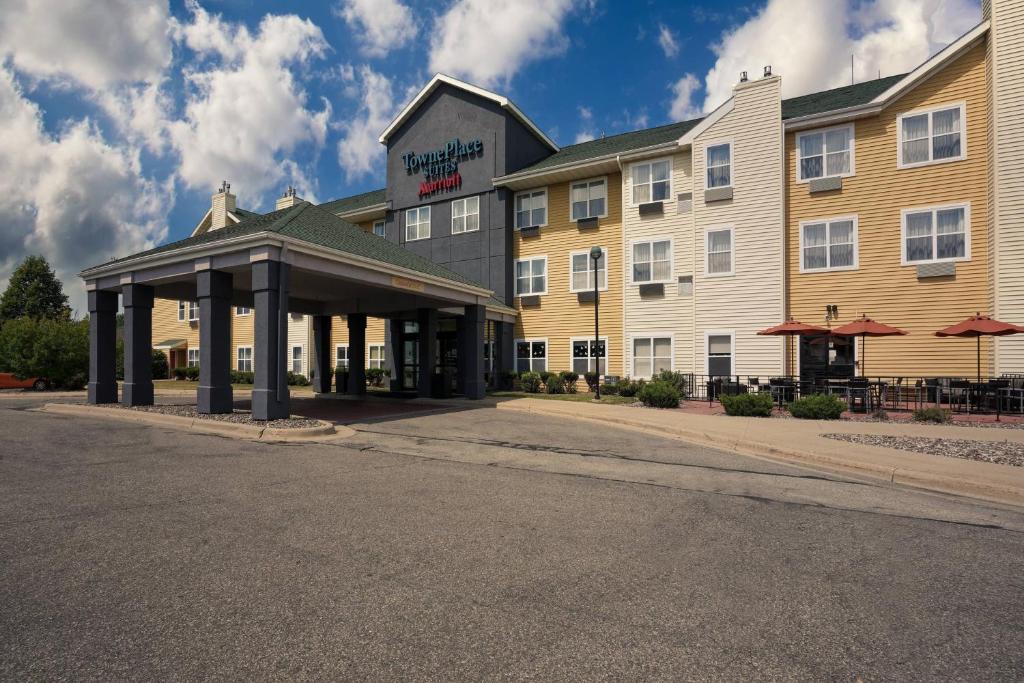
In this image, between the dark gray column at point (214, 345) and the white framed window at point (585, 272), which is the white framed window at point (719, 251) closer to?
the white framed window at point (585, 272)

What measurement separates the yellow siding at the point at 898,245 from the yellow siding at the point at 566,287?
7.34 m

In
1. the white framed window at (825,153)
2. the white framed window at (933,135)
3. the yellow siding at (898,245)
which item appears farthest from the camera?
the white framed window at (825,153)

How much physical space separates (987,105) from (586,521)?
22598 millimetres

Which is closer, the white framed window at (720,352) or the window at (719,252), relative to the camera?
the white framed window at (720,352)

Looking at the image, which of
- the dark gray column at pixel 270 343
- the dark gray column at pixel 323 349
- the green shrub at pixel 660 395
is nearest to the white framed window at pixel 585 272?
the green shrub at pixel 660 395

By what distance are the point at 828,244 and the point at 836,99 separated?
6559 millimetres

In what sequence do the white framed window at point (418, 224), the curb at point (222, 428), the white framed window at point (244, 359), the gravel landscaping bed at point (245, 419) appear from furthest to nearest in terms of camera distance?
the white framed window at point (244, 359)
the white framed window at point (418, 224)
the gravel landscaping bed at point (245, 419)
the curb at point (222, 428)

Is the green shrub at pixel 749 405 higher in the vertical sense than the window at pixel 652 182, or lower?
lower

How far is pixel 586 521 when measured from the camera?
5.83 metres

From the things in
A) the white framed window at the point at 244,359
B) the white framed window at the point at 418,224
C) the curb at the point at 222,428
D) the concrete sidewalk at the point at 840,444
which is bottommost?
the concrete sidewalk at the point at 840,444

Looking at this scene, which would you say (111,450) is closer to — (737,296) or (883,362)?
(737,296)

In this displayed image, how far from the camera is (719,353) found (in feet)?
73.4

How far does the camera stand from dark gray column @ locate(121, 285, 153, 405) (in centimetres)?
1672

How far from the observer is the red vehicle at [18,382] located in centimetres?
2786
